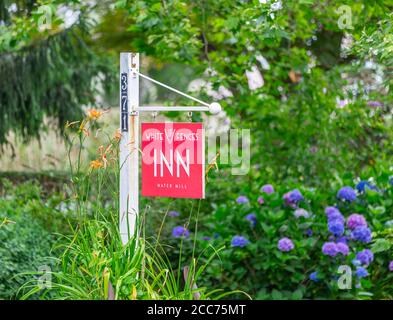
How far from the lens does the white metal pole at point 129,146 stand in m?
3.71

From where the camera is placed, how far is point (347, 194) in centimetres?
586

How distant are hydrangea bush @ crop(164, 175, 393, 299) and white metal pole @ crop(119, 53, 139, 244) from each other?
1760 millimetres

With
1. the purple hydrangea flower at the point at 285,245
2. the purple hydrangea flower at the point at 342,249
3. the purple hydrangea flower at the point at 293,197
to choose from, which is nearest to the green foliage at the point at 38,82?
the purple hydrangea flower at the point at 293,197

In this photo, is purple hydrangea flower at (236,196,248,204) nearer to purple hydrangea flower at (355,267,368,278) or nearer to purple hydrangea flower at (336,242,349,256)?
purple hydrangea flower at (336,242,349,256)

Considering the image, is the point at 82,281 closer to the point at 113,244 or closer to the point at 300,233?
the point at 113,244

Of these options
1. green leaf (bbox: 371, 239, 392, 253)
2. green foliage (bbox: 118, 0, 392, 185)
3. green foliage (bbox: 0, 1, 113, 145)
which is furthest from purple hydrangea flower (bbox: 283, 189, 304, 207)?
green foliage (bbox: 0, 1, 113, 145)

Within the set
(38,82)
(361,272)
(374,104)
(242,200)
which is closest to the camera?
(361,272)

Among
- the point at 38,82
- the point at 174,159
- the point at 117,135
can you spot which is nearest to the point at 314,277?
the point at 174,159

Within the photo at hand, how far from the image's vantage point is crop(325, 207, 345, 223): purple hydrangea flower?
18.4 feet

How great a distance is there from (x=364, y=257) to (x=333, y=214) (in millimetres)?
394

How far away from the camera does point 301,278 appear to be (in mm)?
5539

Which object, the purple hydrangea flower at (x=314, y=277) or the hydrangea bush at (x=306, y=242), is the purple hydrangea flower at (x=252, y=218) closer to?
the hydrangea bush at (x=306, y=242)

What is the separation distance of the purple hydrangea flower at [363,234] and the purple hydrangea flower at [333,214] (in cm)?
14

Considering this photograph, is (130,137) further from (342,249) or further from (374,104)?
(374,104)
